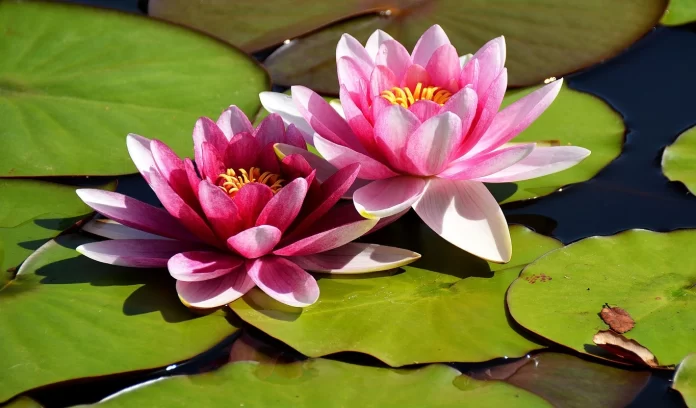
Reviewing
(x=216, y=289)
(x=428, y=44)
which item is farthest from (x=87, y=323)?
A: (x=428, y=44)

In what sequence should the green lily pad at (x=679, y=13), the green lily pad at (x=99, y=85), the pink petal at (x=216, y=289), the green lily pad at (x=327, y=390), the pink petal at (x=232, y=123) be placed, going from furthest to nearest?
the green lily pad at (x=679, y=13) < the green lily pad at (x=99, y=85) < the pink petal at (x=232, y=123) < the pink petal at (x=216, y=289) < the green lily pad at (x=327, y=390)

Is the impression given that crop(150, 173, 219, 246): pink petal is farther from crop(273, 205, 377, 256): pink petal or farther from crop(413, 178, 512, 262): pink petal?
crop(413, 178, 512, 262): pink petal

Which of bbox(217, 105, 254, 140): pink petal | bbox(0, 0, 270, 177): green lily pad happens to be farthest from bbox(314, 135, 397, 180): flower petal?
bbox(0, 0, 270, 177): green lily pad

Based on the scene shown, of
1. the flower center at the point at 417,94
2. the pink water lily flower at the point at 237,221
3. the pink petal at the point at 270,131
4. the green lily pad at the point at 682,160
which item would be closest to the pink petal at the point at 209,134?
the pink water lily flower at the point at 237,221

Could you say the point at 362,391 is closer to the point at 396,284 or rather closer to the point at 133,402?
the point at 396,284

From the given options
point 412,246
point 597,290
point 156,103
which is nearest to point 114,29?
point 156,103

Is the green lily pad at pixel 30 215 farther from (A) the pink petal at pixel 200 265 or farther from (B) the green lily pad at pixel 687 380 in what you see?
(B) the green lily pad at pixel 687 380

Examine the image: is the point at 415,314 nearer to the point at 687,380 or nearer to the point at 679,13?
the point at 687,380
